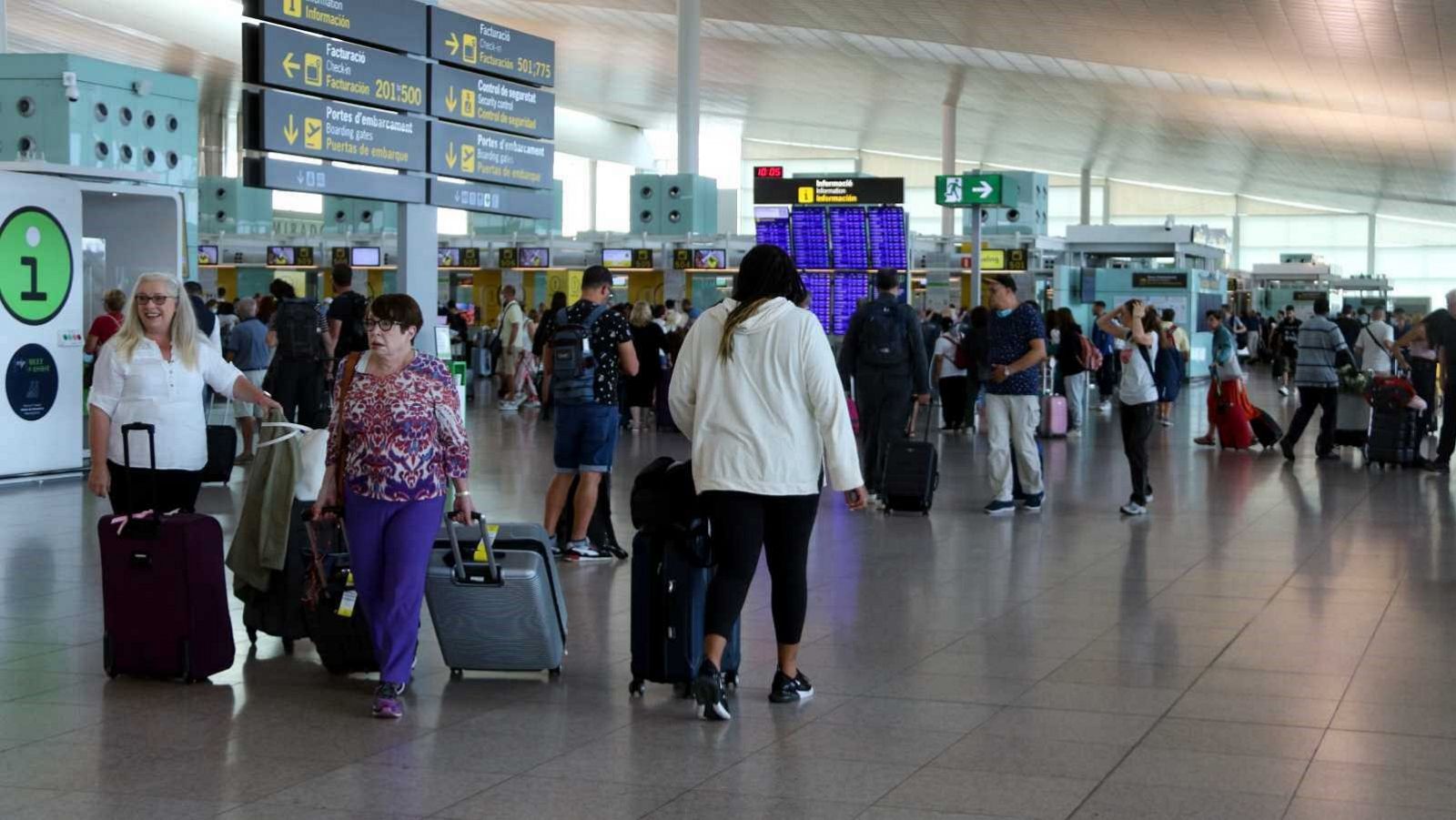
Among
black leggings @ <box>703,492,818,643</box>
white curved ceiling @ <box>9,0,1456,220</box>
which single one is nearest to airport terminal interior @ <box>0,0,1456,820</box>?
black leggings @ <box>703,492,818,643</box>

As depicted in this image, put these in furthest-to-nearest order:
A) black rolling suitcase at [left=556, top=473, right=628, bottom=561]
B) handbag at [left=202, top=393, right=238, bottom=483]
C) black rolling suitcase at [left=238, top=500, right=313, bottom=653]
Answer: black rolling suitcase at [left=556, top=473, right=628, bottom=561] → handbag at [left=202, top=393, right=238, bottom=483] → black rolling suitcase at [left=238, top=500, right=313, bottom=653]

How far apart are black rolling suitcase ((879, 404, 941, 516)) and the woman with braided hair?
607 cm

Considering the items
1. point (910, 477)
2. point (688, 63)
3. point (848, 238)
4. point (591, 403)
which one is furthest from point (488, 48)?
point (688, 63)

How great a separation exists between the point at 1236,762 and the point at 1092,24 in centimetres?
2750

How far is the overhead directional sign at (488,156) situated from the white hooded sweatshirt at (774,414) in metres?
5.99

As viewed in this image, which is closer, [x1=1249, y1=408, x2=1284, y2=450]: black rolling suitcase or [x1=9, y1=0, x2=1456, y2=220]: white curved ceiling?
[x1=1249, y1=408, x2=1284, y2=450]: black rolling suitcase

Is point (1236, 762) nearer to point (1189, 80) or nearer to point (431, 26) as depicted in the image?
point (431, 26)

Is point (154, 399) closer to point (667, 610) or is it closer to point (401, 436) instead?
point (401, 436)

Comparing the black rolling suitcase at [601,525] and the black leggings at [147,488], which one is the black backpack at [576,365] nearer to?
the black rolling suitcase at [601,525]

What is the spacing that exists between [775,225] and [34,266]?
9.29m

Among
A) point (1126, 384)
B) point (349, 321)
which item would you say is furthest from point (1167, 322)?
point (349, 321)

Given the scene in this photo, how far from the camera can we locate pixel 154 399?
6.41 meters

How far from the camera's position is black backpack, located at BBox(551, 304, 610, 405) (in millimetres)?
9008

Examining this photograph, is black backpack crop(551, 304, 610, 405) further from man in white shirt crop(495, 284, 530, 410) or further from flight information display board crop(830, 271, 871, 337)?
man in white shirt crop(495, 284, 530, 410)
